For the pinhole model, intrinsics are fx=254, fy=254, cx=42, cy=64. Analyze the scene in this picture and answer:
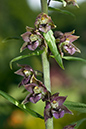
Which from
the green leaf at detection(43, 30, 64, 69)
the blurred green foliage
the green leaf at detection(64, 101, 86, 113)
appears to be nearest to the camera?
the green leaf at detection(43, 30, 64, 69)

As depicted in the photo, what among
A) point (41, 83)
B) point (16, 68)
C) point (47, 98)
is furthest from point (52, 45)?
point (16, 68)

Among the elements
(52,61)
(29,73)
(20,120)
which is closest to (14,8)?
(52,61)

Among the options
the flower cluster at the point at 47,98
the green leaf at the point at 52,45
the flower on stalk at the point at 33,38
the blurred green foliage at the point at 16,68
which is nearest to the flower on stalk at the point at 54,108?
the flower cluster at the point at 47,98

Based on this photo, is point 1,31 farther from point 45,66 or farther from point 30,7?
point 45,66

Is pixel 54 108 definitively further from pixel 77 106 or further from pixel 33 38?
pixel 33 38

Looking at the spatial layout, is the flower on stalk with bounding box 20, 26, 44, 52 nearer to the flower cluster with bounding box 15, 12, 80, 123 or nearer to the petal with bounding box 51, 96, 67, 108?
the flower cluster with bounding box 15, 12, 80, 123

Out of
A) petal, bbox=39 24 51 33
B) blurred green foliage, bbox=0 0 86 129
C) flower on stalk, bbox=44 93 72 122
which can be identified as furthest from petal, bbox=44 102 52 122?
blurred green foliage, bbox=0 0 86 129
